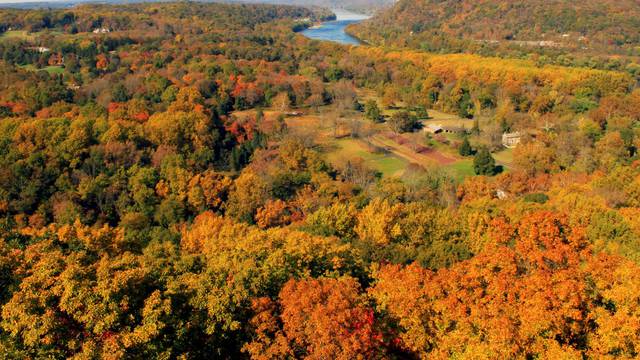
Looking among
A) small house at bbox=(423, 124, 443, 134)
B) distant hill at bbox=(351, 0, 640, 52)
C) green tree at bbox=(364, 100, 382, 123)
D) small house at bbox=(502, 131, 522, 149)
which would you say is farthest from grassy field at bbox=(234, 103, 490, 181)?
distant hill at bbox=(351, 0, 640, 52)

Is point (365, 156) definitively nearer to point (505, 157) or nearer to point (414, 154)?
point (414, 154)

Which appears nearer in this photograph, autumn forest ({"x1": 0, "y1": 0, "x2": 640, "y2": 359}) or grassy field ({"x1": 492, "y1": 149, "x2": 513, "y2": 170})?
autumn forest ({"x1": 0, "y1": 0, "x2": 640, "y2": 359})

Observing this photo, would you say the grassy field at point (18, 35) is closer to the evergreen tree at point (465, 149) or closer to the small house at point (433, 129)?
the small house at point (433, 129)

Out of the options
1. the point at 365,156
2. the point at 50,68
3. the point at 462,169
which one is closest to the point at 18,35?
the point at 50,68

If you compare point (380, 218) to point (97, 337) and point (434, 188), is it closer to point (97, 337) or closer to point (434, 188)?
point (434, 188)

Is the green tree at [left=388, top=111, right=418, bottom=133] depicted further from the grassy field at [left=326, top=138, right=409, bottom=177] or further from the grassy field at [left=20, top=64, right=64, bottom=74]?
the grassy field at [left=20, top=64, right=64, bottom=74]
